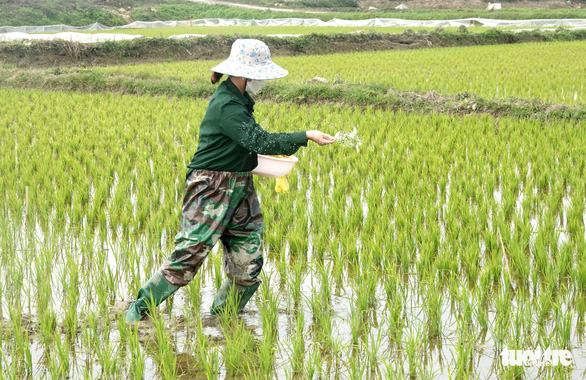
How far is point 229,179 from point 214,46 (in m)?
15.3

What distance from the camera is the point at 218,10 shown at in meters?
33.2

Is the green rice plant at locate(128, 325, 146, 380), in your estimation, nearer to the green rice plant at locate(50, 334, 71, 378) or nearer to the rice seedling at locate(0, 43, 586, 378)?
the rice seedling at locate(0, 43, 586, 378)

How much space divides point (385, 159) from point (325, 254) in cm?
199

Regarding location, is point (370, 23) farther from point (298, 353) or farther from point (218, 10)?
point (298, 353)

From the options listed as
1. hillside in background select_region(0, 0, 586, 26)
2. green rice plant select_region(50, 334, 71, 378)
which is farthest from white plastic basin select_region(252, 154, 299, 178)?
hillside in background select_region(0, 0, 586, 26)

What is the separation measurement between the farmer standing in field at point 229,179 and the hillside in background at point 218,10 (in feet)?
81.9

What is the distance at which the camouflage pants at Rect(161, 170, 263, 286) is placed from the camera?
237cm

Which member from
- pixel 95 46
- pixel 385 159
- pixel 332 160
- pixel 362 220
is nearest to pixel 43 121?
pixel 332 160

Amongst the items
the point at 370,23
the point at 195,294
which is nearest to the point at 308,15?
the point at 370,23

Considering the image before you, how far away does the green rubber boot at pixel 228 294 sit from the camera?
2547 mm

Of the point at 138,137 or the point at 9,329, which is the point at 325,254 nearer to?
the point at 9,329

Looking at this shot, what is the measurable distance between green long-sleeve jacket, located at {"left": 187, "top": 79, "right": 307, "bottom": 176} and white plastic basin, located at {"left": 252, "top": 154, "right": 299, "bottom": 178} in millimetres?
28

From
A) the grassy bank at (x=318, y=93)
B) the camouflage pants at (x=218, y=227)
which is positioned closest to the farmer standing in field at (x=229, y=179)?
the camouflage pants at (x=218, y=227)

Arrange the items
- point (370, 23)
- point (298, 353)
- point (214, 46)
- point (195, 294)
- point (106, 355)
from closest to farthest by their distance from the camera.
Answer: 1. point (106, 355)
2. point (298, 353)
3. point (195, 294)
4. point (214, 46)
5. point (370, 23)
